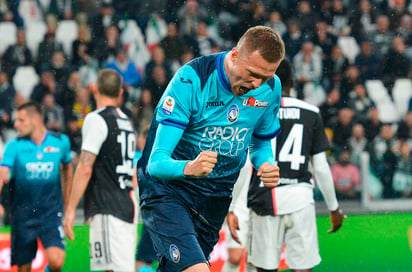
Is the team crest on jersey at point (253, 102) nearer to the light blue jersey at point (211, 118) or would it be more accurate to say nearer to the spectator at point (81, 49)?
the light blue jersey at point (211, 118)

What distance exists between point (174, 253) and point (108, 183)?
121 inches

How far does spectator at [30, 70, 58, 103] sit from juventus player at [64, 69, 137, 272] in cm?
566

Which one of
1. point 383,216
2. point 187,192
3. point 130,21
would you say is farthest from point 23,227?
point 130,21

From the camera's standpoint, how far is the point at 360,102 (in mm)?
13438

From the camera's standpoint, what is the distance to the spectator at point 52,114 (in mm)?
12188

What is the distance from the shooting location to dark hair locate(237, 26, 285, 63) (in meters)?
4.07

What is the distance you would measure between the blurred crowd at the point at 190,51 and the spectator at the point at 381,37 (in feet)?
0.06

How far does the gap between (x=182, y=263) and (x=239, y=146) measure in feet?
2.44

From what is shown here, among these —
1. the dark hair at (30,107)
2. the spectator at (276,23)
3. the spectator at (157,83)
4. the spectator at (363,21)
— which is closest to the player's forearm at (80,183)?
the dark hair at (30,107)

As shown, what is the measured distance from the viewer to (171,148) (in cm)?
418

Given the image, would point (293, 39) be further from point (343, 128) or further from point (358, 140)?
point (358, 140)

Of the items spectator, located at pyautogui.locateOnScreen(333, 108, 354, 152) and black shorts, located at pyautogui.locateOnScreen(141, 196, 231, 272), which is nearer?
black shorts, located at pyautogui.locateOnScreen(141, 196, 231, 272)

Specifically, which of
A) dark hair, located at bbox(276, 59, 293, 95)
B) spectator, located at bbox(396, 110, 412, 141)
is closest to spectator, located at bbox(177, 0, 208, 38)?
spectator, located at bbox(396, 110, 412, 141)

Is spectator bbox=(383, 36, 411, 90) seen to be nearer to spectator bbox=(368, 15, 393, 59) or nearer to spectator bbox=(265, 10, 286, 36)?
spectator bbox=(368, 15, 393, 59)
